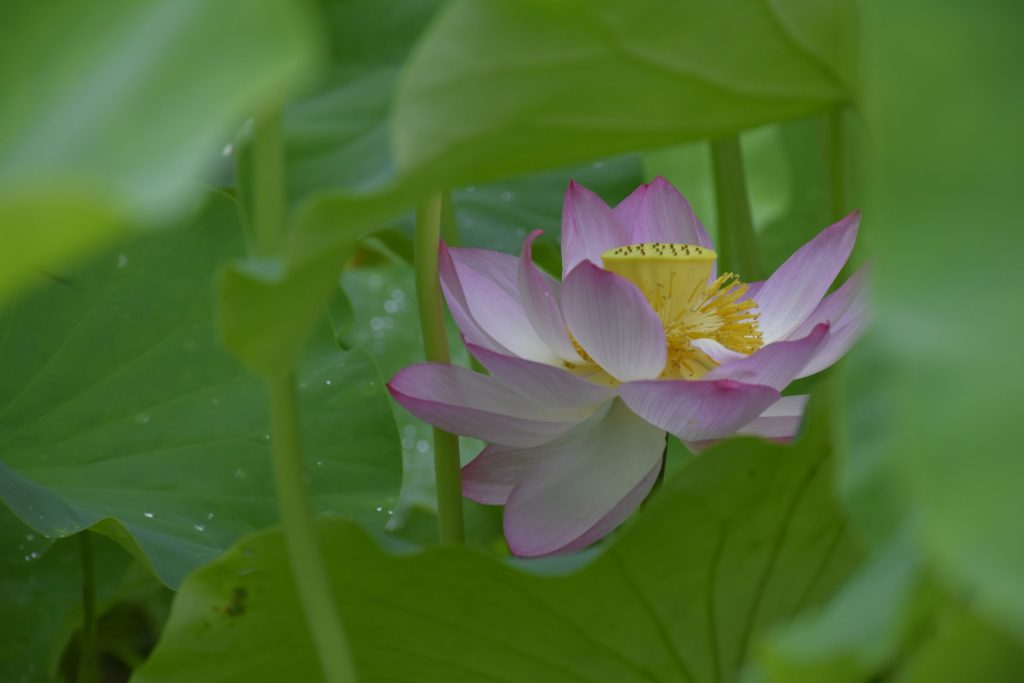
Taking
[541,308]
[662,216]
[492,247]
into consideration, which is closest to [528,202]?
[492,247]

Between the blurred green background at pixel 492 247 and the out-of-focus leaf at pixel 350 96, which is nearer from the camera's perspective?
the blurred green background at pixel 492 247

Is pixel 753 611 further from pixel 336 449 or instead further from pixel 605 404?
pixel 336 449

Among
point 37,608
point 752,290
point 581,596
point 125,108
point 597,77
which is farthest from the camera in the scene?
point 37,608

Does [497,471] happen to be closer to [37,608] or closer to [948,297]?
[948,297]

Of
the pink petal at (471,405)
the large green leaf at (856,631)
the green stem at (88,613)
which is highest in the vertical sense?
the large green leaf at (856,631)

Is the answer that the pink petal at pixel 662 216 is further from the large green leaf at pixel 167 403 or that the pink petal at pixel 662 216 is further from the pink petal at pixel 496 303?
the large green leaf at pixel 167 403

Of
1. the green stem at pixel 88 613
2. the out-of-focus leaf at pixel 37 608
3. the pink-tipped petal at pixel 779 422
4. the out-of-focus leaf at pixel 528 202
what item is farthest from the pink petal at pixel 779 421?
the out-of-focus leaf at pixel 37 608

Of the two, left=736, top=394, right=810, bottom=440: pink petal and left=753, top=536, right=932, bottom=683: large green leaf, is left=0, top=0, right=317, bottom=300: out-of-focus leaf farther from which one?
left=736, top=394, right=810, bottom=440: pink petal

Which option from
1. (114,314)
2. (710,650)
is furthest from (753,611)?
(114,314)
